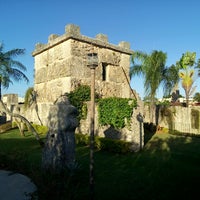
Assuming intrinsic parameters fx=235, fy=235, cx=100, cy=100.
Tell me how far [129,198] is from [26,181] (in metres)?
2.76

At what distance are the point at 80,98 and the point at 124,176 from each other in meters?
9.56

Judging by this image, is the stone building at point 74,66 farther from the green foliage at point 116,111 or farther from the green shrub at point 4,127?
the green foliage at point 116,111

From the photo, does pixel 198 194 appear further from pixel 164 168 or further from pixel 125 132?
pixel 125 132

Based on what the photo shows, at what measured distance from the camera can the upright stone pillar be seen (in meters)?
6.80

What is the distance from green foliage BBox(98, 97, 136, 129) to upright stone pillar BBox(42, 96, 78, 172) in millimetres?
5801

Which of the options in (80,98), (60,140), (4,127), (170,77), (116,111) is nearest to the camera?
(60,140)

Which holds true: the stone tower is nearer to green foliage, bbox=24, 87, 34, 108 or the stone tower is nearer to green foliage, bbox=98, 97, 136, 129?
green foliage, bbox=24, 87, 34, 108

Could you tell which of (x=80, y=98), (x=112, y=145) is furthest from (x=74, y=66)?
(x=112, y=145)

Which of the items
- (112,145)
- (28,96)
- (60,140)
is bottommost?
(112,145)

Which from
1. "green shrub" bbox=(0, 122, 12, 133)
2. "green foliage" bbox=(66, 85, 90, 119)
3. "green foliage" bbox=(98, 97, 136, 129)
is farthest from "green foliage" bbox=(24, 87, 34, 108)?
"green foliage" bbox=(98, 97, 136, 129)

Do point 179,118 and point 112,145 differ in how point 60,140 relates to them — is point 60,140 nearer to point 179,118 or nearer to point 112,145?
point 112,145

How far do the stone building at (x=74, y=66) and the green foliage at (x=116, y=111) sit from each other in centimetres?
409

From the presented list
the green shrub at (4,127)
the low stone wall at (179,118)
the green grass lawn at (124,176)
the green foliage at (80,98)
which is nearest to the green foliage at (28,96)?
the green shrub at (4,127)

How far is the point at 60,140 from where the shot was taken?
22.5ft
